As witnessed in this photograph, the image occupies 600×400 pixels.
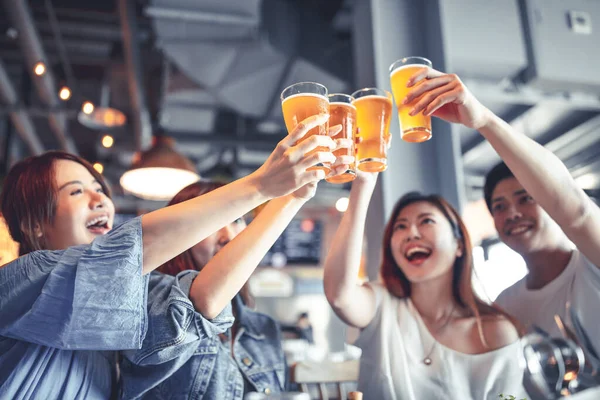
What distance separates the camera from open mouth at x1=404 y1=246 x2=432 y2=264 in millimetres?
1540

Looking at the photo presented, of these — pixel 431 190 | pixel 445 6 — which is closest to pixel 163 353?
pixel 431 190

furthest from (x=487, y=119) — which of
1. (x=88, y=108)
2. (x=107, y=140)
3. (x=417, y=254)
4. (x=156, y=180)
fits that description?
(x=107, y=140)

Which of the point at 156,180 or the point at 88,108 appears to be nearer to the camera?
the point at 156,180

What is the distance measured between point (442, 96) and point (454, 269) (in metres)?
0.74

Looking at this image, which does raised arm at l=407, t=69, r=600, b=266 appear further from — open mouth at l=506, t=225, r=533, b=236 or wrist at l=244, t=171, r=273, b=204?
wrist at l=244, t=171, r=273, b=204

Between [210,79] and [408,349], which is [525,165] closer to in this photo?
[408,349]

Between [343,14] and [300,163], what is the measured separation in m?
3.68

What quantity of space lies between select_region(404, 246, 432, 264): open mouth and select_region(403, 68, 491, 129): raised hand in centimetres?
48

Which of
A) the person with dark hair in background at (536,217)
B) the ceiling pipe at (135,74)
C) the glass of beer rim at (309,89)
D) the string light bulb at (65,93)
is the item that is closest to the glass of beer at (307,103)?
the glass of beer rim at (309,89)

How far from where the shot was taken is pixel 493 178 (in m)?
1.70

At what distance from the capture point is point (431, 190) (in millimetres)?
2287

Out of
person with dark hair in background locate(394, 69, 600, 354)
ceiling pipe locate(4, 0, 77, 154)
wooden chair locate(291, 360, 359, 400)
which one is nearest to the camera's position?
person with dark hair in background locate(394, 69, 600, 354)

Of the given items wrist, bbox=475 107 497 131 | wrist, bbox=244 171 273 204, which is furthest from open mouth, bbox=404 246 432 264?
wrist, bbox=244 171 273 204

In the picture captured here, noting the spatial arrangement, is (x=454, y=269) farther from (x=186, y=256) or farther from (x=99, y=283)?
(x=99, y=283)
